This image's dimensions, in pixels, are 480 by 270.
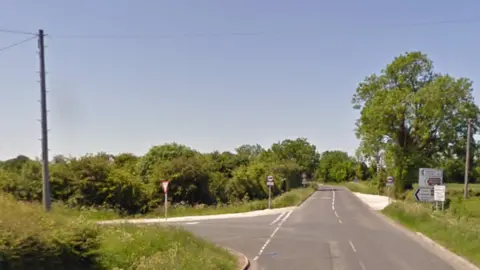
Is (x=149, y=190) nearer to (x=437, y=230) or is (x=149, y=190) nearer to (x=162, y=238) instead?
(x=437, y=230)

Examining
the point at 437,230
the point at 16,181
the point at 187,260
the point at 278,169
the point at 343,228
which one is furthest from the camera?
the point at 278,169

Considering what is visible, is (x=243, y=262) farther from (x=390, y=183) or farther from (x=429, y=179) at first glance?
(x=390, y=183)

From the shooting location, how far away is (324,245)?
23.9 metres

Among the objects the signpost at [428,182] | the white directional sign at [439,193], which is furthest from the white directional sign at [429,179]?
the white directional sign at [439,193]

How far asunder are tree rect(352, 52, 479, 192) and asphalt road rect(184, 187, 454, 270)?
2724 cm

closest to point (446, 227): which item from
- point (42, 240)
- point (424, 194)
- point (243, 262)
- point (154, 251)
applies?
point (424, 194)

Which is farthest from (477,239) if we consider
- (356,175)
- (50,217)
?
(356,175)

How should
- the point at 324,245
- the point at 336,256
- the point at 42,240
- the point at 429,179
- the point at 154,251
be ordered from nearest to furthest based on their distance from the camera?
the point at 42,240 → the point at 154,251 → the point at 336,256 → the point at 324,245 → the point at 429,179

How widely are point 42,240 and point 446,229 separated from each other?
20.7 m

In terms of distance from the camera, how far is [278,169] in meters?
85.0

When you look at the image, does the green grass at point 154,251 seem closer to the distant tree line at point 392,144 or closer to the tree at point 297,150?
the distant tree line at point 392,144

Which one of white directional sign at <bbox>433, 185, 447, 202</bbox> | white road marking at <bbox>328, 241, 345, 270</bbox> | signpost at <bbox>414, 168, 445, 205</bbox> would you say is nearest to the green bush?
white road marking at <bbox>328, 241, 345, 270</bbox>

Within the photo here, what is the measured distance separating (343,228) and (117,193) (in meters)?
18.7

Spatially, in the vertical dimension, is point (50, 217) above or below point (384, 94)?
below
